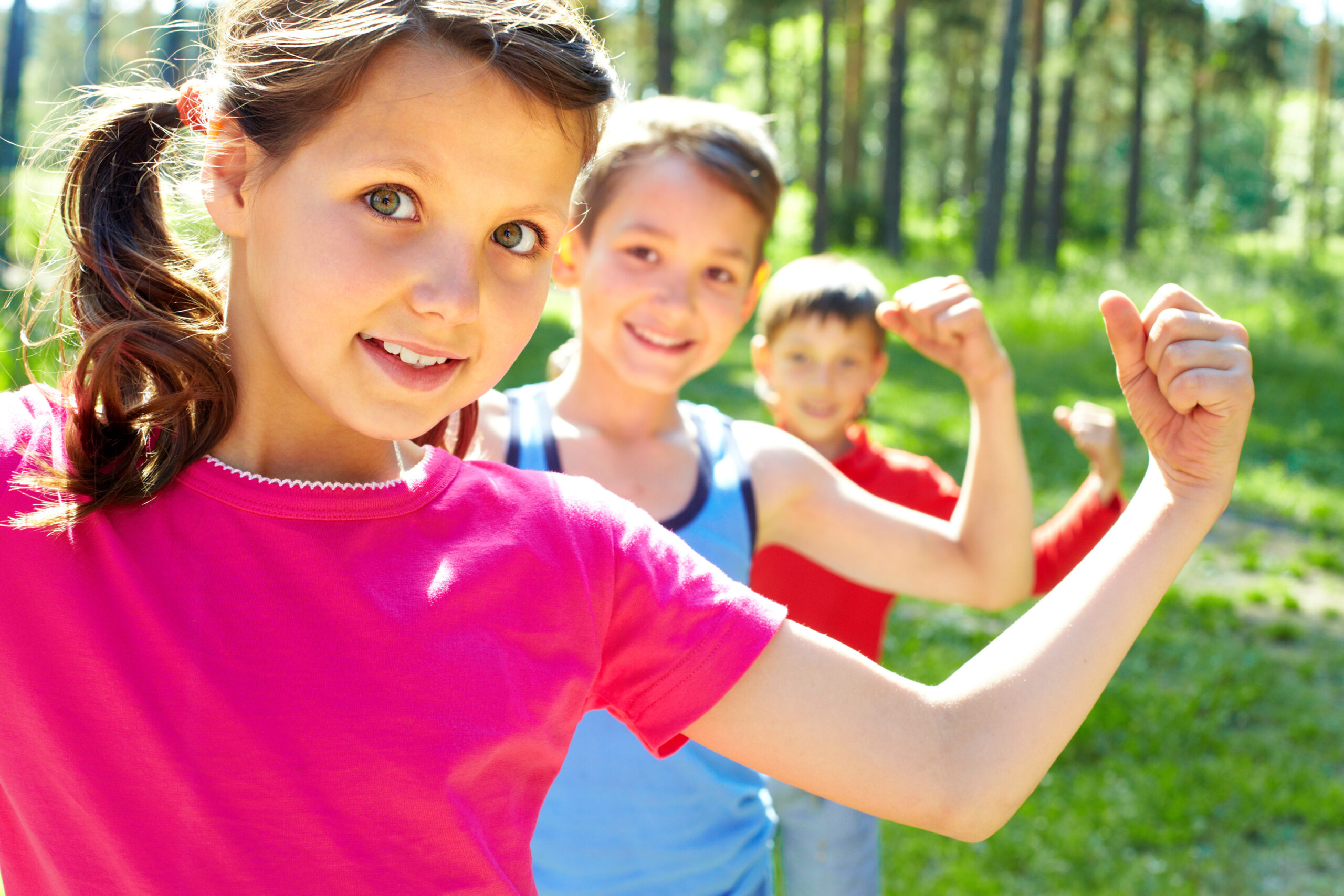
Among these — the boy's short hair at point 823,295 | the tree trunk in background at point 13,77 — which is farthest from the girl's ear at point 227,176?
the tree trunk in background at point 13,77

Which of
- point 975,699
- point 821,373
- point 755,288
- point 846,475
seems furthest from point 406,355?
point 821,373

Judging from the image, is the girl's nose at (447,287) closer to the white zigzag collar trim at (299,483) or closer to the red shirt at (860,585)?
the white zigzag collar trim at (299,483)

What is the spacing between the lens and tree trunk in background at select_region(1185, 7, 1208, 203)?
23.2 meters

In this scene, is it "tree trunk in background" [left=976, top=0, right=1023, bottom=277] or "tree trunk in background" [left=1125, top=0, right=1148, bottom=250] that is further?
"tree trunk in background" [left=1125, top=0, right=1148, bottom=250]

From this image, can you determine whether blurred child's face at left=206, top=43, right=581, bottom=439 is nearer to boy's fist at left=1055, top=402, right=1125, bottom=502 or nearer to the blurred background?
the blurred background

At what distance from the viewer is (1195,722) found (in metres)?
4.63

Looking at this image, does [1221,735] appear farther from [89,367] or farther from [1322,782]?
[89,367]

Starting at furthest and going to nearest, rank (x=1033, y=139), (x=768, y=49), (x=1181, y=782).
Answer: (x=768, y=49) → (x=1033, y=139) → (x=1181, y=782)

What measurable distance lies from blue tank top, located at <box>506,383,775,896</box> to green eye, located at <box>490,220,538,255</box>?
32.6 inches

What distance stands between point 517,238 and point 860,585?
1.69m

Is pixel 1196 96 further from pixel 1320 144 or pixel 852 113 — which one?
pixel 852 113

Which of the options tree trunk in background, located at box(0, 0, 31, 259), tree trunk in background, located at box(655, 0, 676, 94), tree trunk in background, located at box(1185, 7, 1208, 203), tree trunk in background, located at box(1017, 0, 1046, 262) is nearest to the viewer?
tree trunk in background, located at box(655, 0, 676, 94)

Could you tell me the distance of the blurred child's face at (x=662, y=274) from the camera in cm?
217

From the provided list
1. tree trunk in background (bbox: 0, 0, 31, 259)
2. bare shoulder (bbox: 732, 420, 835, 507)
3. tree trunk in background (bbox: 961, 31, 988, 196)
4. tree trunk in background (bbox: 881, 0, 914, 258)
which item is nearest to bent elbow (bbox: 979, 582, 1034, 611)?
bare shoulder (bbox: 732, 420, 835, 507)
